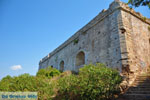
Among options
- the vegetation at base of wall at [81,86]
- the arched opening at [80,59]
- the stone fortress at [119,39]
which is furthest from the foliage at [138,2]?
the arched opening at [80,59]

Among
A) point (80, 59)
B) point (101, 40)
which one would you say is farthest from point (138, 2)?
point (80, 59)


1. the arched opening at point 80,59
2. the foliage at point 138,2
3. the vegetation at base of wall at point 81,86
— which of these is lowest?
the vegetation at base of wall at point 81,86

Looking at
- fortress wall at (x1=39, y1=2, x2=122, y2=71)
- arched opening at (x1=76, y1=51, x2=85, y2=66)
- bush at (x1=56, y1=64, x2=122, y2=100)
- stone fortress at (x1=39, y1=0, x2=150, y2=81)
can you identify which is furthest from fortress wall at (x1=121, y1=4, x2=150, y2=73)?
arched opening at (x1=76, y1=51, x2=85, y2=66)

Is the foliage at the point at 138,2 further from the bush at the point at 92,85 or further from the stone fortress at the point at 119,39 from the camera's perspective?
the bush at the point at 92,85

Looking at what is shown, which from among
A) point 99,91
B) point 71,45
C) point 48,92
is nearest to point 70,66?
point 71,45

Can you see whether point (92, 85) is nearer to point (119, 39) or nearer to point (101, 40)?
point (119, 39)

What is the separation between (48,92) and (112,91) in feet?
9.16

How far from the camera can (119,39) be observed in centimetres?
634

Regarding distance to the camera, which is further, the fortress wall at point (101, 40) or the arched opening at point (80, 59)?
the arched opening at point (80, 59)

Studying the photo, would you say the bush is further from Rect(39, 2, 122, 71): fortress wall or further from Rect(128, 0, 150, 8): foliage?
Rect(128, 0, 150, 8): foliage

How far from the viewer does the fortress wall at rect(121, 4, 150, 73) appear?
6090 millimetres

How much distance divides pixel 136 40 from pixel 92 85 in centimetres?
471

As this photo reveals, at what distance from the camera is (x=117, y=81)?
4.62 metres

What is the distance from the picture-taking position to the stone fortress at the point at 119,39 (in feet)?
19.8
